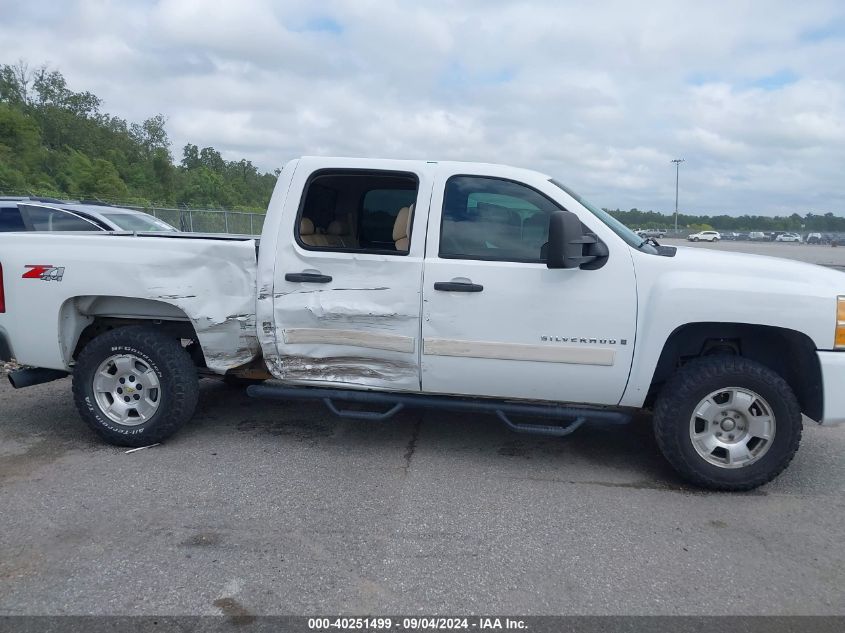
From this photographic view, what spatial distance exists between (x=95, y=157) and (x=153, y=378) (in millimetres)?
61079

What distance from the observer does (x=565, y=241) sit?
159 inches

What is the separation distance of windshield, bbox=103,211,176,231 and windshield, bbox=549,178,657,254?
947 centimetres

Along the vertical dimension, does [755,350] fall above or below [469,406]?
above

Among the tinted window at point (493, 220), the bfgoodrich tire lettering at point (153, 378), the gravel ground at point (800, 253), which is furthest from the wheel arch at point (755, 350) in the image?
the gravel ground at point (800, 253)

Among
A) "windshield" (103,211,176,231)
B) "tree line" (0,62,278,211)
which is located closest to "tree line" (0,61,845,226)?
"tree line" (0,62,278,211)

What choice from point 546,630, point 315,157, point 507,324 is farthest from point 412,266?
point 546,630

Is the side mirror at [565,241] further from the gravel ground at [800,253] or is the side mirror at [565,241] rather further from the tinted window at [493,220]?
the gravel ground at [800,253]

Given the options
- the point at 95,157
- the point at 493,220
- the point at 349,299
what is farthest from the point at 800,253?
the point at 95,157

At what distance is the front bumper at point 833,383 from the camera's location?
405 centimetres

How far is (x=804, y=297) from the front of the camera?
4.05m

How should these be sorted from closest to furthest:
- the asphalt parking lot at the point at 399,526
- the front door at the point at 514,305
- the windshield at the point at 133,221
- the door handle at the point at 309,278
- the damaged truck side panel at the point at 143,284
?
the asphalt parking lot at the point at 399,526 < the front door at the point at 514,305 < the door handle at the point at 309,278 < the damaged truck side panel at the point at 143,284 < the windshield at the point at 133,221

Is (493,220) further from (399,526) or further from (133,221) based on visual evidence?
(133,221)

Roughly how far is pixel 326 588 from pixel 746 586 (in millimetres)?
1969

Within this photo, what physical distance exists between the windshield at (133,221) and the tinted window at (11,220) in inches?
50.5
